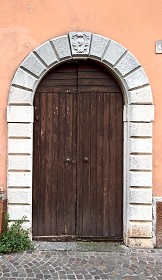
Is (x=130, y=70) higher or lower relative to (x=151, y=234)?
higher

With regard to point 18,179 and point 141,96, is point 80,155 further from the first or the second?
point 141,96

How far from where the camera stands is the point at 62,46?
15.9 ft

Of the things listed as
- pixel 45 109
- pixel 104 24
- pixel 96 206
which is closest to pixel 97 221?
pixel 96 206

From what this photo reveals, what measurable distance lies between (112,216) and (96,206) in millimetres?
302

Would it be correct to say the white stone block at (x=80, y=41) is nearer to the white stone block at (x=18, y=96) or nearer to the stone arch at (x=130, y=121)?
the stone arch at (x=130, y=121)

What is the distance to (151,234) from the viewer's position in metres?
4.85

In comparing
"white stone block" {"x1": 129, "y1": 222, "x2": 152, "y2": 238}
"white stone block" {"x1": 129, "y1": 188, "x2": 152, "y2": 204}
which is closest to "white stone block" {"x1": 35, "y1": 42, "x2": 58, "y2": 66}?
"white stone block" {"x1": 129, "y1": 188, "x2": 152, "y2": 204}

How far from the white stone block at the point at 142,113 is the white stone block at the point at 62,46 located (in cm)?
131

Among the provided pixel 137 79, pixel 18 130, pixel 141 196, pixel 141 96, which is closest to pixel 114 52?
pixel 137 79

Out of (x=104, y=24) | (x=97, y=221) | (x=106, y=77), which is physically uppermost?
(x=104, y=24)

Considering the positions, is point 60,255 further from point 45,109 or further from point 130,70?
point 130,70

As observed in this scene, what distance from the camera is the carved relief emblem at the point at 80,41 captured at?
483 centimetres

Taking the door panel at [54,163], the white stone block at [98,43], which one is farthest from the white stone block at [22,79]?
the white stone block at [98,43]

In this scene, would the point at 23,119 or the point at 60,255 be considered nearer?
the point at 60,255
